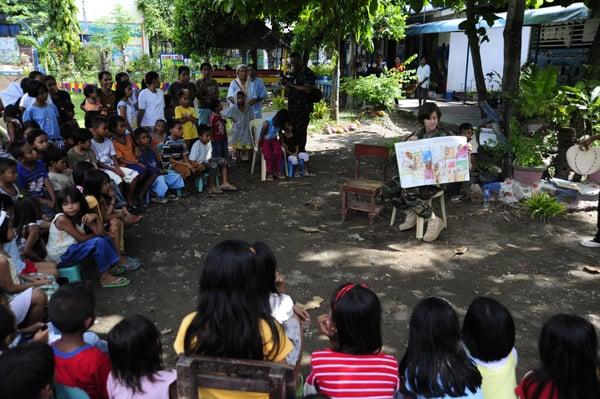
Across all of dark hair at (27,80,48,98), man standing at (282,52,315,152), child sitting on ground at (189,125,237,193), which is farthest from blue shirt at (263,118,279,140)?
dark hair at (27,80,48,98)

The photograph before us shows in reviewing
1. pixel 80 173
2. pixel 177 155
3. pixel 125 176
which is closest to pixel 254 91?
pixel 177 155

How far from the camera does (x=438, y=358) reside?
2.19m

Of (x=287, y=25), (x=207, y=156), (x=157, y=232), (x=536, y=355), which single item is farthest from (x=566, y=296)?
(x=287, y=25)

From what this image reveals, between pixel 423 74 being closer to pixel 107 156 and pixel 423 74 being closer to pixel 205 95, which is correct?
pixel 205 95

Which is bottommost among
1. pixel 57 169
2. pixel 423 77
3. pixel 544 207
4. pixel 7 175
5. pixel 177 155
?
pixel 544 207

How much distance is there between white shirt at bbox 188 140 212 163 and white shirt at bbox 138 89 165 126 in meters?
0.97

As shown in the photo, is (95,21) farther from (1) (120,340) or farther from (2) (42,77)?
(1) (120,340)

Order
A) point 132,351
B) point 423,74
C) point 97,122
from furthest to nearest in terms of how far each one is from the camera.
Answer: point 423,74 → point 97,122 → point 132,351

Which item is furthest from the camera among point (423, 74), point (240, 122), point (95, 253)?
point (423, 74)

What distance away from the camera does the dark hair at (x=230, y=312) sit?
217 cm

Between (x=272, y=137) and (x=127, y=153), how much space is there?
248 cm

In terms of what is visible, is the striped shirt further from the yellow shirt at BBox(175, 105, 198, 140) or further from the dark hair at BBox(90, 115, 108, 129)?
the yellow shirt at BBox(175, 105, 198, 140)

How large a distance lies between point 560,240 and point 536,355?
2584 millimetres

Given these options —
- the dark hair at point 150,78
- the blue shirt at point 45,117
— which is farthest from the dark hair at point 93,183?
the dark hair at point 150,78
